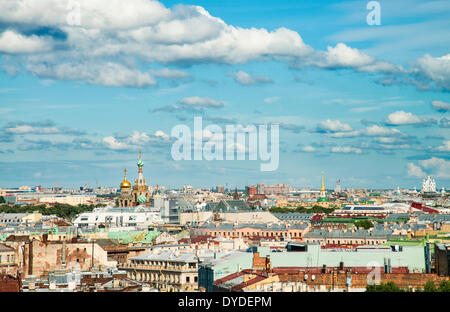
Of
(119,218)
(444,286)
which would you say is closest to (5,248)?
(444,286)

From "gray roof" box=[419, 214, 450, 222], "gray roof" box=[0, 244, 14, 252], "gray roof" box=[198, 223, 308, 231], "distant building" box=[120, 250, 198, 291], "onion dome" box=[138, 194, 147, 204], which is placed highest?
"onion dome" box=[138, 194, 147, 204]

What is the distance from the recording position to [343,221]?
124000mm

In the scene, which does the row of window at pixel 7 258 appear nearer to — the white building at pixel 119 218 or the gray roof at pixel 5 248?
the gray roof at pixel 5 248

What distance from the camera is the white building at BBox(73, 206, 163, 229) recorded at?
115 meters

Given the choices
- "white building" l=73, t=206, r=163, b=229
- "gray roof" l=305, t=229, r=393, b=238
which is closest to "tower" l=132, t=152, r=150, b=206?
"white building" l=73, t=206, r=163, b=229

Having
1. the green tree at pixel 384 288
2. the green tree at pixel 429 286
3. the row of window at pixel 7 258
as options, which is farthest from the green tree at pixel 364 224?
the green tree at pixel 384 288

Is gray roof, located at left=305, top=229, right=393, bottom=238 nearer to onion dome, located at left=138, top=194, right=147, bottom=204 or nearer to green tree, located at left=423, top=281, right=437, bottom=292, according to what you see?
green tree, located at left=423, top=281, right=437, bottom=292
